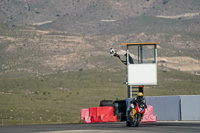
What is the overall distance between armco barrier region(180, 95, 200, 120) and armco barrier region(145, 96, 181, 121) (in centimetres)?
35

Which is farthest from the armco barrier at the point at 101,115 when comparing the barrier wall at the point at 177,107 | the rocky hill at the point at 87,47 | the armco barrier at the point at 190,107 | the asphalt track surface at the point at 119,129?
the rocky hill at the point at 87,47

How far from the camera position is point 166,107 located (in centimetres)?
3431

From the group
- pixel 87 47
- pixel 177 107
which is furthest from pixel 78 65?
pixel 177 107

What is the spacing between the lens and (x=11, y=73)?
110m

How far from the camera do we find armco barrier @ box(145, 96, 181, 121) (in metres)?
33.9

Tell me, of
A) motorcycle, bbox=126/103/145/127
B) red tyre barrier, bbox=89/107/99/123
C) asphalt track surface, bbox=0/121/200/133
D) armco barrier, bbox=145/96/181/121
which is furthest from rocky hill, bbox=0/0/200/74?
motorcycle, bbox=126/103/145/127

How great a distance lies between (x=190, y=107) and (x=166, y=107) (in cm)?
166

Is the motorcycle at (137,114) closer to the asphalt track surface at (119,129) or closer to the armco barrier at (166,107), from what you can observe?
the asphalt track surface at (119,129)

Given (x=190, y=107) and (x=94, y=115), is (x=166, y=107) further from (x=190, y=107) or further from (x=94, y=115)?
(x=94, y=115)

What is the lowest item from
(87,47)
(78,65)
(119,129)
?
(119,129)

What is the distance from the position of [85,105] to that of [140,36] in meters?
84.4

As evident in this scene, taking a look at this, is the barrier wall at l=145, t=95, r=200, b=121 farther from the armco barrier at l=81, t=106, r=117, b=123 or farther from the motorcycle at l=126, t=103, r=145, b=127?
the motorcycle at l=126, t=103, r=145, b=127

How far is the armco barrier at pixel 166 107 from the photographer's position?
1334 inches

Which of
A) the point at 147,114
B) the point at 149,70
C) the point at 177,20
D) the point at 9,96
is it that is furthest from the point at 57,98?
the point at 177,20
